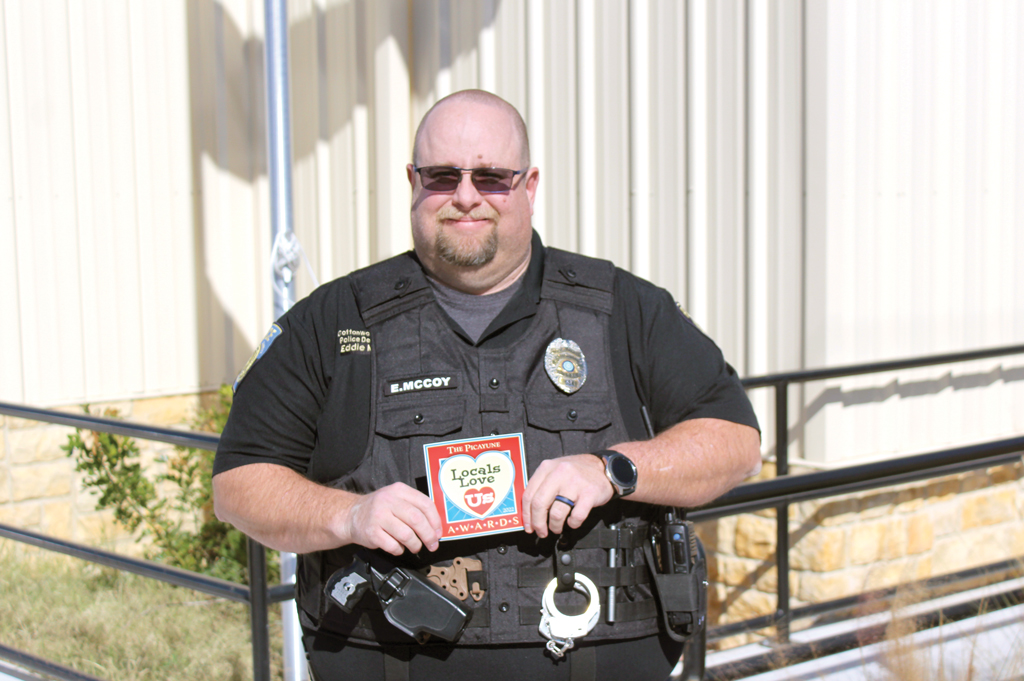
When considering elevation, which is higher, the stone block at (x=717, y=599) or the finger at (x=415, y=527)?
the finger at (x=415, y=527)

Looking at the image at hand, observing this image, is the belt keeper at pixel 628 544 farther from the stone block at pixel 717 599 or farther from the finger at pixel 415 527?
the stone block at pixel 717 599

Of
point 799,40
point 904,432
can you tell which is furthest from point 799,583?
point 799,40

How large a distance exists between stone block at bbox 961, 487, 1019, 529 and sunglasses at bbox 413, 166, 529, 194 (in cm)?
398

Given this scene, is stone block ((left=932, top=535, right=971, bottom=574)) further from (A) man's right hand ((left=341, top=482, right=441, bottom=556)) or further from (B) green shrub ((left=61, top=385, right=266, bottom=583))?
(A) man's right hand ((left=341, top=482, right=441, bottom=556))

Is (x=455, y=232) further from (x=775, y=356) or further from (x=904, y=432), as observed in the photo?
(x=904, y=432)

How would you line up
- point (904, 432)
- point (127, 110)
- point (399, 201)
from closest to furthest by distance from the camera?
point (904, 432)
point (127, 110)
point (399, 201)

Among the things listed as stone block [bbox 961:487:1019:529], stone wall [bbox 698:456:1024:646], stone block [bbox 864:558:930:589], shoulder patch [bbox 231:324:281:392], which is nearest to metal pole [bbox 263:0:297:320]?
shoulder patch [bbox 231:324:281:392]

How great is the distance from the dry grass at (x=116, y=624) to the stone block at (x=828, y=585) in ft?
8.78

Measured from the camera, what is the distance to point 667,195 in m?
4.95

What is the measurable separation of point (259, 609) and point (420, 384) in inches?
38.9

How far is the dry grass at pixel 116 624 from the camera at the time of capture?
13.1ft

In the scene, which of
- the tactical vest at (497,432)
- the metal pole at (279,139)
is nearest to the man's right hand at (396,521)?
the tactical vest at (497,432)

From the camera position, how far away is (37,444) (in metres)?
5.79

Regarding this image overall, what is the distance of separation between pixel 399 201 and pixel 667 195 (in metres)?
2.40
